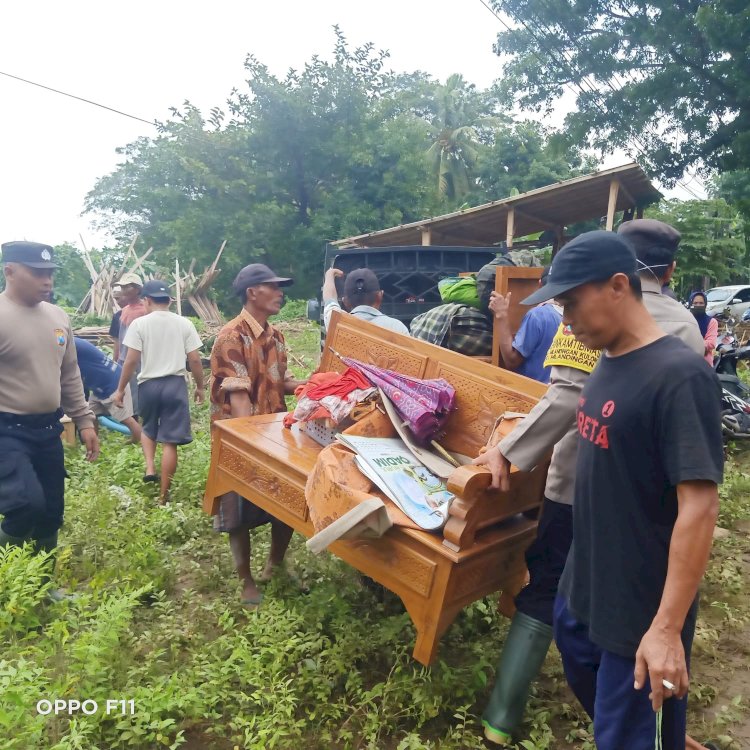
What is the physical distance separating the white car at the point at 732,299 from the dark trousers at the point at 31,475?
1790 cm

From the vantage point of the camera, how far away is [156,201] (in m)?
24.4

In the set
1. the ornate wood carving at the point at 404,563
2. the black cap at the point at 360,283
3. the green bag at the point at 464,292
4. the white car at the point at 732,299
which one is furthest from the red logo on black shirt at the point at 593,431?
the white car at the point at 732,299

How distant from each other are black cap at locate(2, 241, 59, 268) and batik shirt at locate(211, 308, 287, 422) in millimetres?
1015

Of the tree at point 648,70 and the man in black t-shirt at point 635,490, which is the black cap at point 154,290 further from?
the tree at point 648,70

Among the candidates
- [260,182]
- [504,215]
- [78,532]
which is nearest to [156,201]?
[260,182]

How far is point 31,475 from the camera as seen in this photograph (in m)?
3.21

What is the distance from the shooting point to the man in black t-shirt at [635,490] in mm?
1391

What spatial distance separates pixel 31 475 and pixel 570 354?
2.85m

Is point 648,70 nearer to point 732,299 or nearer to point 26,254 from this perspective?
point 732,299

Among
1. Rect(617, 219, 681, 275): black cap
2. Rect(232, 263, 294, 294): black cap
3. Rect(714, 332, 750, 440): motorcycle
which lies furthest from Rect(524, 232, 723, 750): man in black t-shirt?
Rect(714, 332, 750, 440): motorcycle

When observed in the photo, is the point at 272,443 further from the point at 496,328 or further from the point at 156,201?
the point at 156,201

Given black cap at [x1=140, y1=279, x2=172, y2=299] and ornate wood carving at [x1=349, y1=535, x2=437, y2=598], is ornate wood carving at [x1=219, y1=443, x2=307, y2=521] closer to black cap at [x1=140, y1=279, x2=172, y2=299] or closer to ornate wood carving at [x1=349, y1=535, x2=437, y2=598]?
ornate wood carving at [x1=349, y1=535, x2=437, y2=598]

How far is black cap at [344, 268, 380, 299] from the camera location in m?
3.94

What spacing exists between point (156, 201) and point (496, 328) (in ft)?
80.3
